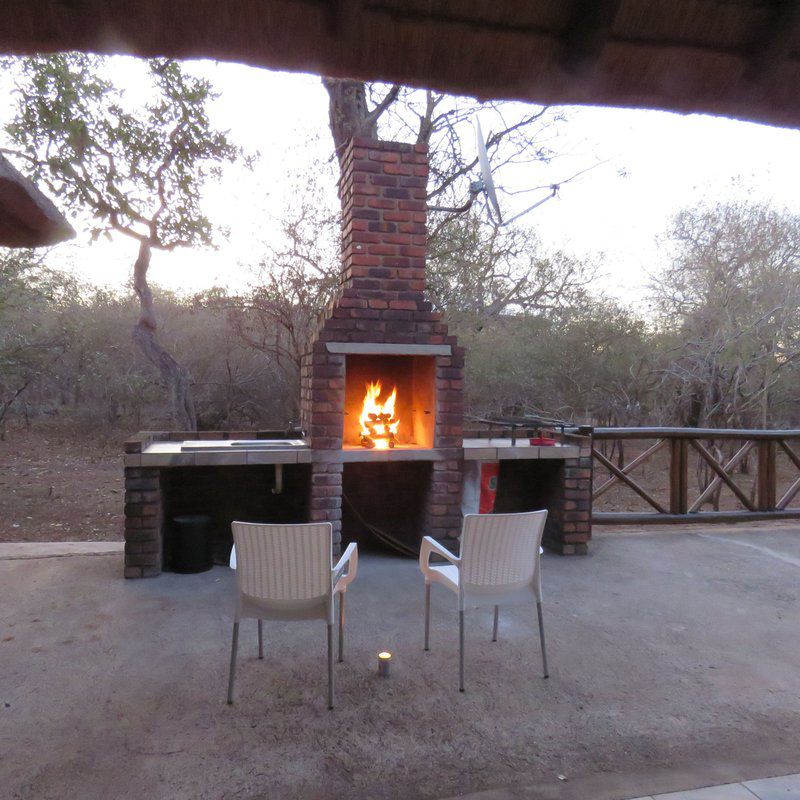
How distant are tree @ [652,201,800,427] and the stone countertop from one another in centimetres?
746

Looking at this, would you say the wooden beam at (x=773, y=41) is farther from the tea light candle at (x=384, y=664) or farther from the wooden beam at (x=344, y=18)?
the tea light candle at (x=384, y=664)

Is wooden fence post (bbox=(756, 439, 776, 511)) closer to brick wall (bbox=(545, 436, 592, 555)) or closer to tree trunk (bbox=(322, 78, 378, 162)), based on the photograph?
brick wall (bbox=(545, 436, 592, 555))

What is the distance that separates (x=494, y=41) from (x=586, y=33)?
0.17 meters

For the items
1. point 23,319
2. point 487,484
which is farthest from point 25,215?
point 23,319

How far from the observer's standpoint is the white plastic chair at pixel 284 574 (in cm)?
263

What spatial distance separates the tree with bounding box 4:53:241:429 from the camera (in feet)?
21.8

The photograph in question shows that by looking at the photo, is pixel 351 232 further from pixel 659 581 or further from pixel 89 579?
pixel 659 581

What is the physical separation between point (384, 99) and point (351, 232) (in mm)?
4118

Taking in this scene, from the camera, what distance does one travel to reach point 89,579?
13.9 ft

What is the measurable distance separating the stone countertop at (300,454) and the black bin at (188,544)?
0.40m

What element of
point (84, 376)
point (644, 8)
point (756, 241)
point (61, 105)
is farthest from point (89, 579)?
point (756, 241)

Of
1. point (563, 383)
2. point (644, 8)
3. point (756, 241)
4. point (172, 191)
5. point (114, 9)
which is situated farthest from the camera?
point (563, 383)

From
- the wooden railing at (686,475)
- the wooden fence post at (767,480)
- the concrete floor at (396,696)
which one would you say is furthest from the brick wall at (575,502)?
the wooden fence post at (767,480)

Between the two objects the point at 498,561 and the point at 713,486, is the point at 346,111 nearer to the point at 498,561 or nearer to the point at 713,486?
the point at 713,486
